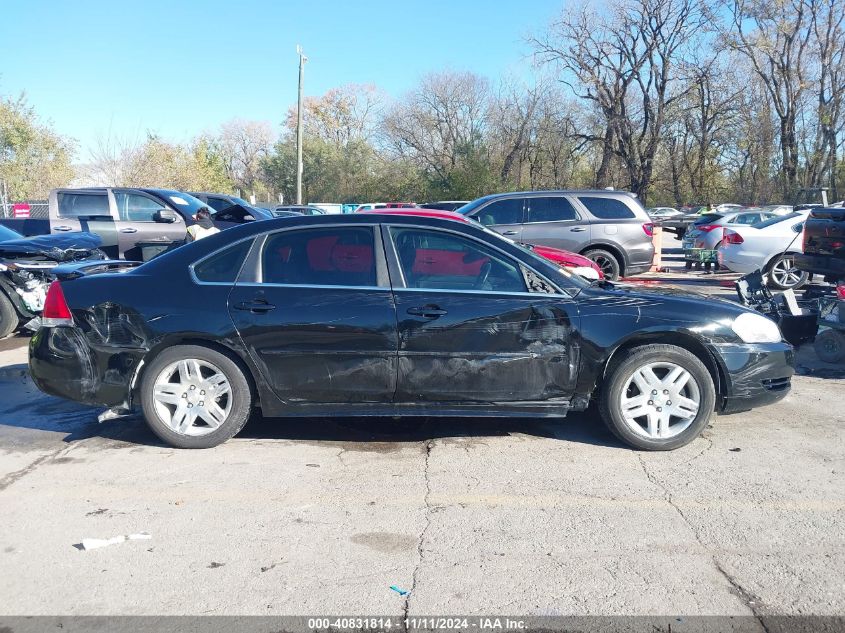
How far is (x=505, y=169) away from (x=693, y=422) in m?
37.8

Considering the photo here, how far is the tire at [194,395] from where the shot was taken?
4926 millimetres

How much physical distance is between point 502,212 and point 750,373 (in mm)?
8208

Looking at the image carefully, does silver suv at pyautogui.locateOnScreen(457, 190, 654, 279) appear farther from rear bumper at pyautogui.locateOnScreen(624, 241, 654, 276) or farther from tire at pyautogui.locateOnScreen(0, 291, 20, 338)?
tire at pyautogui.locateOnScreen(0, 291, 20, 338)

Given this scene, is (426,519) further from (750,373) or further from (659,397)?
(750,373)

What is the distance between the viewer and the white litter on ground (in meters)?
3.69

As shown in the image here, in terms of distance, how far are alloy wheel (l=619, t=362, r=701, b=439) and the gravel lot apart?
0.72ft

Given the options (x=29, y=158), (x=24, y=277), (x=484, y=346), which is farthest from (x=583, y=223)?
(x=29, y=158)

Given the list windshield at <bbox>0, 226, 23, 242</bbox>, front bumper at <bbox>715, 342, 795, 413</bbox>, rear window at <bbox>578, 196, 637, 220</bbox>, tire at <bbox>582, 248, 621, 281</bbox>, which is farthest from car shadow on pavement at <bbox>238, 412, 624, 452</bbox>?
rear window at <bbox>578, 196, 637, 220</bbox>

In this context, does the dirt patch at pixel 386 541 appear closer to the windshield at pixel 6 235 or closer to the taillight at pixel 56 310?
the taillight at pixel 56 310

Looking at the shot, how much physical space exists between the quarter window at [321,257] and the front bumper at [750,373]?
2.52 metres

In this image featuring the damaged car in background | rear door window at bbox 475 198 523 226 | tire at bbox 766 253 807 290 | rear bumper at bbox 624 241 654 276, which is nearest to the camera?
the damaged car in background

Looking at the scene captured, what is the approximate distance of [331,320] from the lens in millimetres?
4855

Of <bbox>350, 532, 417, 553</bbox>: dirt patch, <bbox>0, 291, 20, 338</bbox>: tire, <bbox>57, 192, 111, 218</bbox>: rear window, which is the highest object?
<bbox>57, 192, 111, 218</bbox>: rear window

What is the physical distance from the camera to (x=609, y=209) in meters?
12.7
